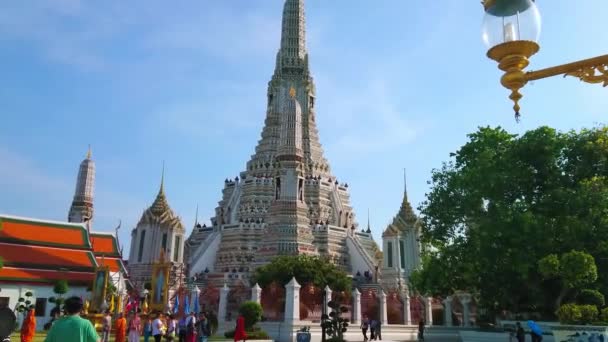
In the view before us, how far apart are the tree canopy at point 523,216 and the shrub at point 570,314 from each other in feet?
7.88

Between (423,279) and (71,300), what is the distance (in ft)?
78.2

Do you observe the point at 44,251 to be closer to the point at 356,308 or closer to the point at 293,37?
the point at 356,308

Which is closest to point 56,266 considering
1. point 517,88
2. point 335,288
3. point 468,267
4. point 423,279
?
point 335,288

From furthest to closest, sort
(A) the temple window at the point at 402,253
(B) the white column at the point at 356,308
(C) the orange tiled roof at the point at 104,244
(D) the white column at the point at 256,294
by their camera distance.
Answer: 1. (A) the temple window at the point at 402,253
2. (C) the orange tiled roof at the point at 104,244
3. (B) the white column at the point at 356,308
4. (D) the white column at the point at 256,294

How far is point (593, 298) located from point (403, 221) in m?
32.6

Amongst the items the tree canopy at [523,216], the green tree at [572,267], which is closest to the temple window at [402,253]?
the tree canopy at [523,216]

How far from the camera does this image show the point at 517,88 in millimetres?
5219

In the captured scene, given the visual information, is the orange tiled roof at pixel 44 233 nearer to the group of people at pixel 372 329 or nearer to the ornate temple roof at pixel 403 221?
the group of people at pixel 372 329

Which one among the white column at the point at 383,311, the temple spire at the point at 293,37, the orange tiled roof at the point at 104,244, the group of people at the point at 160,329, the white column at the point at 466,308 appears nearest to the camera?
the group of people at the point at 160,329

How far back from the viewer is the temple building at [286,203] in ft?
149

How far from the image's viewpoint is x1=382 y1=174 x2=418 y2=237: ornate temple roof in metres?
50.9

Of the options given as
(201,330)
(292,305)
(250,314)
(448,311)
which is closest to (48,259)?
(250,314)

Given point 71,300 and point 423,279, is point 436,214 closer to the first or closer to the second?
point 423,279

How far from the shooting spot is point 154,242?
51875 millimetres
